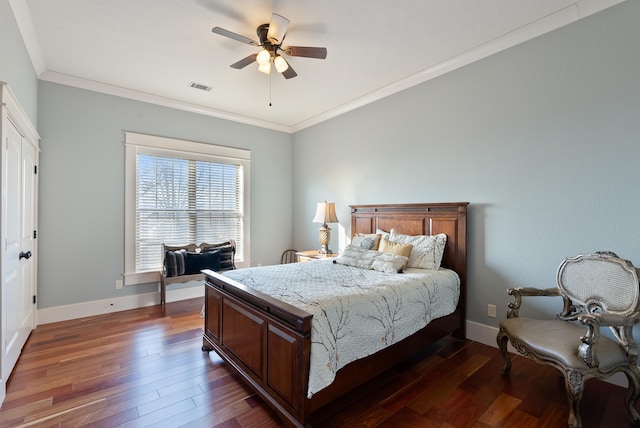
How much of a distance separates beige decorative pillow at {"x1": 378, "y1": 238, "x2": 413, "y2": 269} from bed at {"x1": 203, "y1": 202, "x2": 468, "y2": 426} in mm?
375

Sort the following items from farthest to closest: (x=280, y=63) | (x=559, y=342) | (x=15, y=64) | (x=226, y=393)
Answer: (x=280, y=63) → (x=15, y=64) → (x=226, y=393) → (x=559, y=342)

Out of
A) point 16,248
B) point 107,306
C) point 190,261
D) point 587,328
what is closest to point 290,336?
point 587,328

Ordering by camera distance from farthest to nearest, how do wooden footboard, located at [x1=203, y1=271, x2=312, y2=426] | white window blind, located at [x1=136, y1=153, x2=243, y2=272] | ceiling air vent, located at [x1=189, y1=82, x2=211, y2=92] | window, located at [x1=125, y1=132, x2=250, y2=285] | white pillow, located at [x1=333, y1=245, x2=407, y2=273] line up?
1. white window blind, located at [x1=136, y1=153, x2=243, y2=272]
2. window, located at [x1=125, y1=132, x2=250, y2=285]
3. ceiling air vent, located at [x1=189, y1=82, x2=211, y2=92]
4. white pillow, located at [x1=333, y1=245, x2=407, y2=273]
5. wooden footboard, located at [x1=203, y1=271, x2=312, y2=426]

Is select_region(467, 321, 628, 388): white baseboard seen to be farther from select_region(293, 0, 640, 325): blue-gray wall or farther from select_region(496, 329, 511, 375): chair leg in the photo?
select_region(496, 329, 511, 375): chair leg

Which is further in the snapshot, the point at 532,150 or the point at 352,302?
the point at 532,150

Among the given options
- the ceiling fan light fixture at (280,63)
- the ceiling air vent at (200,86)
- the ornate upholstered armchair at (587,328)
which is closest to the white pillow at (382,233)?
the ornate upholstered armchair at (587,328)

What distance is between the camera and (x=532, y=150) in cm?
262

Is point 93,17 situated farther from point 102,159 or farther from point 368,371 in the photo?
point 368,371

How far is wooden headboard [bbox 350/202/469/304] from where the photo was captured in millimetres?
3004

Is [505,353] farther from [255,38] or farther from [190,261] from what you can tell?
[190,261]

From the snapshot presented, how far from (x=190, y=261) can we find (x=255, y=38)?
282cm

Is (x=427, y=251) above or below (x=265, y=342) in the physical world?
above

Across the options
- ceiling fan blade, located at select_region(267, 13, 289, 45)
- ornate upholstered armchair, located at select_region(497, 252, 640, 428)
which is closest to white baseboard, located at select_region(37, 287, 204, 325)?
ceiling fan blade, located at select_region(267, 13, 289, 45)

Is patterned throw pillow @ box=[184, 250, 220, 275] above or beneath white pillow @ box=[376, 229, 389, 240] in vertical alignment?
beneath
